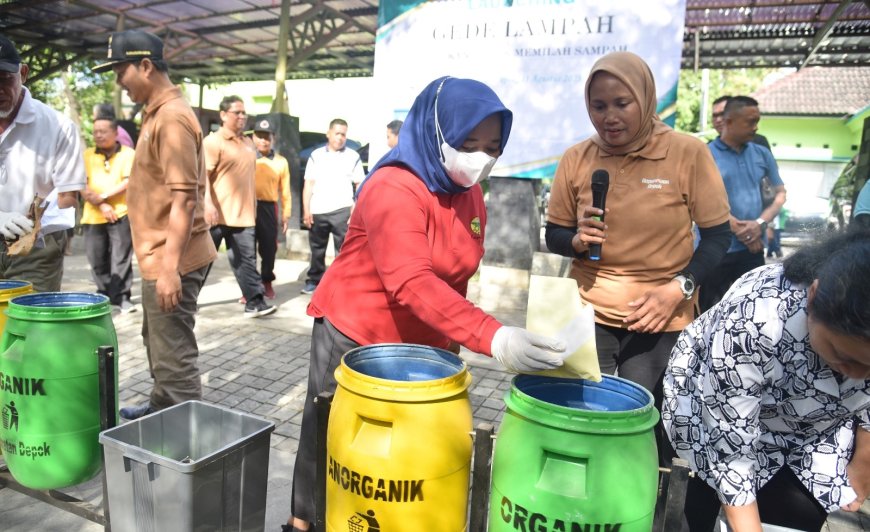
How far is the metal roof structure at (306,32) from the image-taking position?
7.35 meters

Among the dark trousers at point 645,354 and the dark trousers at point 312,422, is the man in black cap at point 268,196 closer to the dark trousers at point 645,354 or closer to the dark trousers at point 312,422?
the dark trousers at point 312,422

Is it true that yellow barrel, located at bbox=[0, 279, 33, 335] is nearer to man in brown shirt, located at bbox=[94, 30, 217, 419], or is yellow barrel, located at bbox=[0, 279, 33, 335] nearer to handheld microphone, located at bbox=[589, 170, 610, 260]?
man in brown shirt, located at bbox=[94, 30, 217, 419]

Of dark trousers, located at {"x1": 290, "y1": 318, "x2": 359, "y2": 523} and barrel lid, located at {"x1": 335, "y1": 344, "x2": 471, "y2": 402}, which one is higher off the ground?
barrel lid, located at {"x1": 335, "y1": 344, "x2": 471, "y2": 402}

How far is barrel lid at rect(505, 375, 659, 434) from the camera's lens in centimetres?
131

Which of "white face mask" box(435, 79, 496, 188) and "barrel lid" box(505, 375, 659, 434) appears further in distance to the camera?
"white face mask" box(435, 79, 496, 188)

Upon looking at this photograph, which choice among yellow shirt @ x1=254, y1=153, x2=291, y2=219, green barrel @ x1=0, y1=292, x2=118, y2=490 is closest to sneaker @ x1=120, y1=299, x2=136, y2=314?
yellow shirt @ x1=254, y1=153, x2=291, y2=219

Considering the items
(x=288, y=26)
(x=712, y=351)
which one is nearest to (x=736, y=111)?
(x=712, y=351)

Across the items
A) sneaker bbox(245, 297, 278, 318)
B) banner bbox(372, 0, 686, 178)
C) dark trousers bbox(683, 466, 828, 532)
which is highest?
banner bbox(372, 0, 686, 178)

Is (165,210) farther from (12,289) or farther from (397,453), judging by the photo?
(397,453)

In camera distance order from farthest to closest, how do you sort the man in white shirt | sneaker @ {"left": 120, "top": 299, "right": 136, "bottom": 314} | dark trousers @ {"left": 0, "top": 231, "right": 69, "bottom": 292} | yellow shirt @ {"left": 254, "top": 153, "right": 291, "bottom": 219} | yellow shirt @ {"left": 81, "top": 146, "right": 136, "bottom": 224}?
1. yellow shirt @ {"left": 254, "top": 153, "right": 291, "bottom": 219}
2. the man in white shirt
3. sneaker @ {"left": 120, "top": 299, "right": 136, "bottom": 314}
4. yellow shirt @ {"left": 81, "top": 146, "right": 136, "bottom": 224}
5. dark trousers @ {"left": 0, "top": 231, "right": 69, "bottom": 292}

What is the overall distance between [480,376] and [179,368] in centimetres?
218

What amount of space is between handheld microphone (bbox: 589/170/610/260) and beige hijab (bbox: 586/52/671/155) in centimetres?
19

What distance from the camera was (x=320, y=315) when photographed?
6.60ft

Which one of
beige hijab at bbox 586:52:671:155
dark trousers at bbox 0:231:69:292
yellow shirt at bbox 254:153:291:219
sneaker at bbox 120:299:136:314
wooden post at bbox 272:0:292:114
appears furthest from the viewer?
wooden post at bbox 272:0:292:114
